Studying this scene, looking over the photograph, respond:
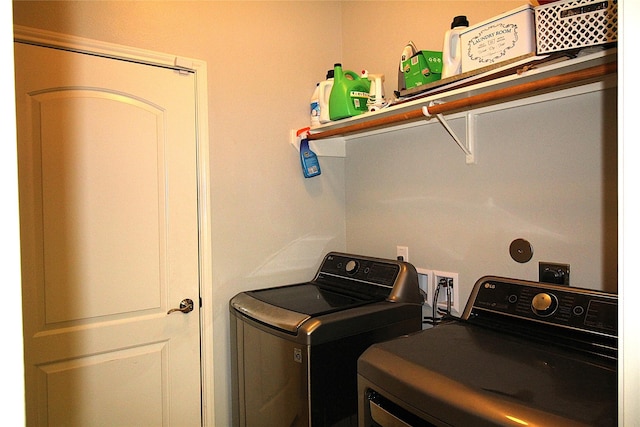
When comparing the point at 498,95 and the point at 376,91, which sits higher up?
the point at 376,91

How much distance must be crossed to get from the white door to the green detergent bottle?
68cm

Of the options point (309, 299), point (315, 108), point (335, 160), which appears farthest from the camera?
point (335, 160)

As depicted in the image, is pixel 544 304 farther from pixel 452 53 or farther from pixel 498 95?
pixel 452 53

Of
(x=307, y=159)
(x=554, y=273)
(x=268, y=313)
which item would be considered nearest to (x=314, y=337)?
(x=268, y=313)

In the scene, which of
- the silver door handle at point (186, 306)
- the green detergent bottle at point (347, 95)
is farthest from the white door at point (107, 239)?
the green detergent bottle at point (347, 95)

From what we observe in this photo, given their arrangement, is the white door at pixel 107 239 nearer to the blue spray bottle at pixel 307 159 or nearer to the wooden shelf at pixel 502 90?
the blue spray bottle at pixel 307 159

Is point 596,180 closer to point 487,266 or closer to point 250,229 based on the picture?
point 487,266

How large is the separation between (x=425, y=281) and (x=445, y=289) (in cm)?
11

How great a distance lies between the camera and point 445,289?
1.70 m

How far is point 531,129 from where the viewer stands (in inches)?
55.5

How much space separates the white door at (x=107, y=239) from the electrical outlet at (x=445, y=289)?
111 cm

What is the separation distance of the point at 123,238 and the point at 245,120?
31.7 inches

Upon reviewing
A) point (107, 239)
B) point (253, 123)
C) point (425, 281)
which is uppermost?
point (253, 123)

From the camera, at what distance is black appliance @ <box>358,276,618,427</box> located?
793 mm
